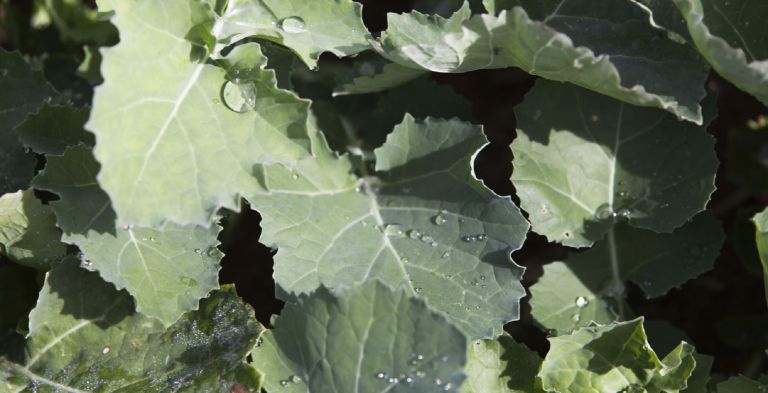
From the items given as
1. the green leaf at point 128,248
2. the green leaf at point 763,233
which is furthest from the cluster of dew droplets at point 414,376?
the green leaf at point 763,233

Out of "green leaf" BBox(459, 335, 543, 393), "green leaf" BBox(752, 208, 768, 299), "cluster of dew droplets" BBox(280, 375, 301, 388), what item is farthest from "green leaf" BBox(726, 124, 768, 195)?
"cluster of dew droplets" BBox(280, 375, 301, 388)

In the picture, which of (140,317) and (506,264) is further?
(140,317)

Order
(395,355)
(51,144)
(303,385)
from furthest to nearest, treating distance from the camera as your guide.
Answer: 1. (51,144)
2. (303,385)
3. (395,355)

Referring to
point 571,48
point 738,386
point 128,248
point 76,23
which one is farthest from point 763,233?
point 76,23

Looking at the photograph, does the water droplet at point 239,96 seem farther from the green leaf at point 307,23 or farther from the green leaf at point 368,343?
the green leaf at point 368,343

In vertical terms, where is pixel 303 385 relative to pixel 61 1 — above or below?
below

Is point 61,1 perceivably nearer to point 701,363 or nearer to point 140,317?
point 140,317

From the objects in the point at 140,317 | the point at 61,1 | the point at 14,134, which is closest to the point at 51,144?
the point at 14,134
